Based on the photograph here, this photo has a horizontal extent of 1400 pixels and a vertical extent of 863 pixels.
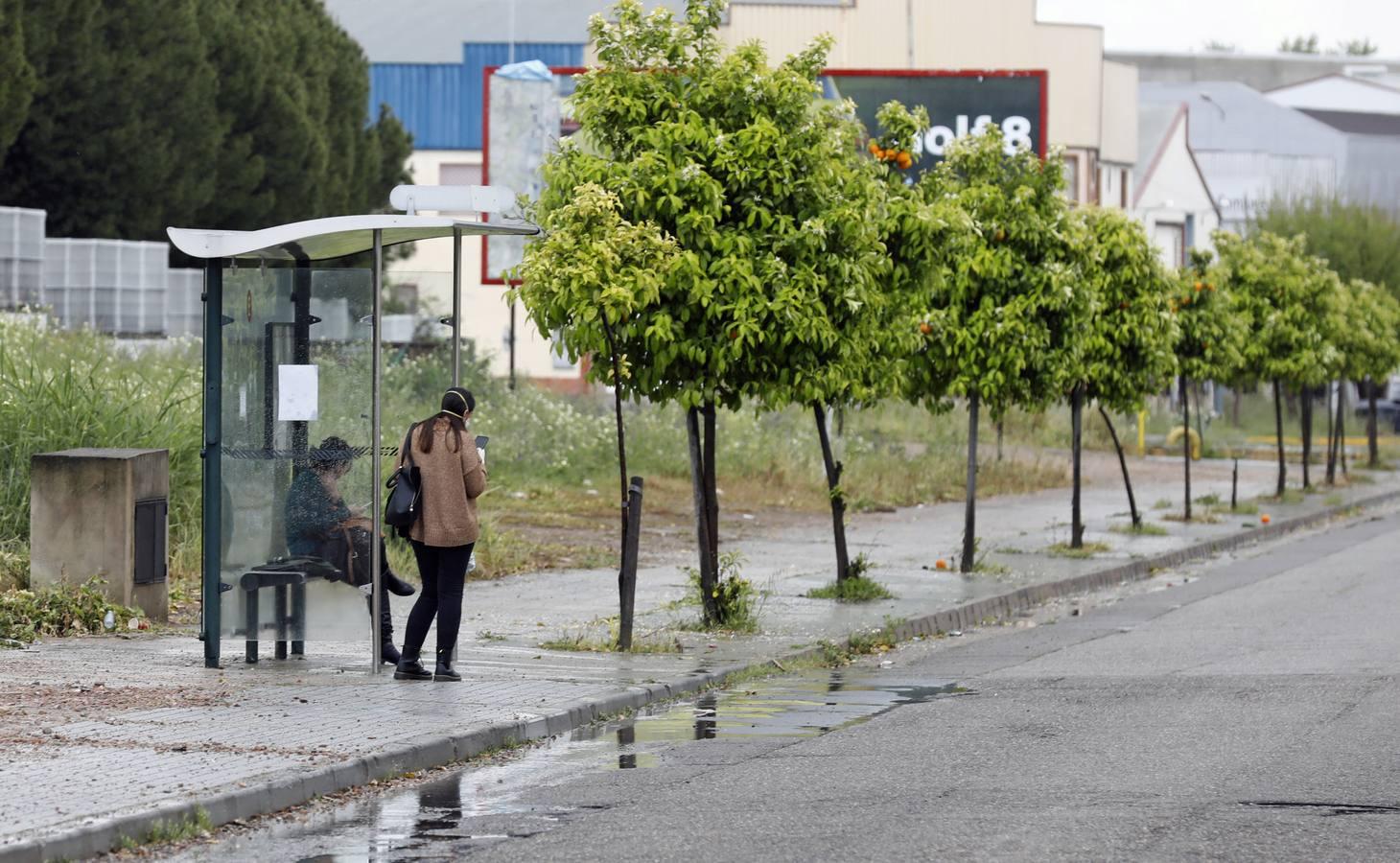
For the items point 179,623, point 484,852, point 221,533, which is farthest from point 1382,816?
point 179,623

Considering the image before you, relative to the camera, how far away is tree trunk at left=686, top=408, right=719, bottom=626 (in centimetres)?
1474

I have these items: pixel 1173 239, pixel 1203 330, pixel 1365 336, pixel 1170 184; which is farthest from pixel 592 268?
pixel 1173 239

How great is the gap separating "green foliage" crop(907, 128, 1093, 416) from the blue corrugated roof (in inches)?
1441

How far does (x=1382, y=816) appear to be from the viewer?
26.3ft

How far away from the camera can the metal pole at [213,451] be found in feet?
39.1

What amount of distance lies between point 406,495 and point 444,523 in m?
0.28

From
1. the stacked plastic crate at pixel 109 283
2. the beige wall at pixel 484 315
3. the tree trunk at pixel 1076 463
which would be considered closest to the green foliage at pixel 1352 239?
the beige wall at pixel 484 315

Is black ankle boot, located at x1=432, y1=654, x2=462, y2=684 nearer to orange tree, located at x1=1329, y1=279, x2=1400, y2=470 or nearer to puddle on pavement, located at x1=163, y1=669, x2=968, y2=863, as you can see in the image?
puddle on pavement, located at x1=163, y1=669, x2=968, y2=863

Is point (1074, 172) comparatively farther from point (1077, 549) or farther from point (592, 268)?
point (592, 268)

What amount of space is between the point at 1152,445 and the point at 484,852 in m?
41.5

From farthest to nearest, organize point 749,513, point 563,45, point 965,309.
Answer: point 563,45
point 749,513
point 965,309

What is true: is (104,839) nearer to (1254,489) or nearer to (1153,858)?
(1153,858)

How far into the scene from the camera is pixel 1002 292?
66.9 ft

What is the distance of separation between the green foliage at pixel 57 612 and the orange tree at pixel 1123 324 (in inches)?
469
